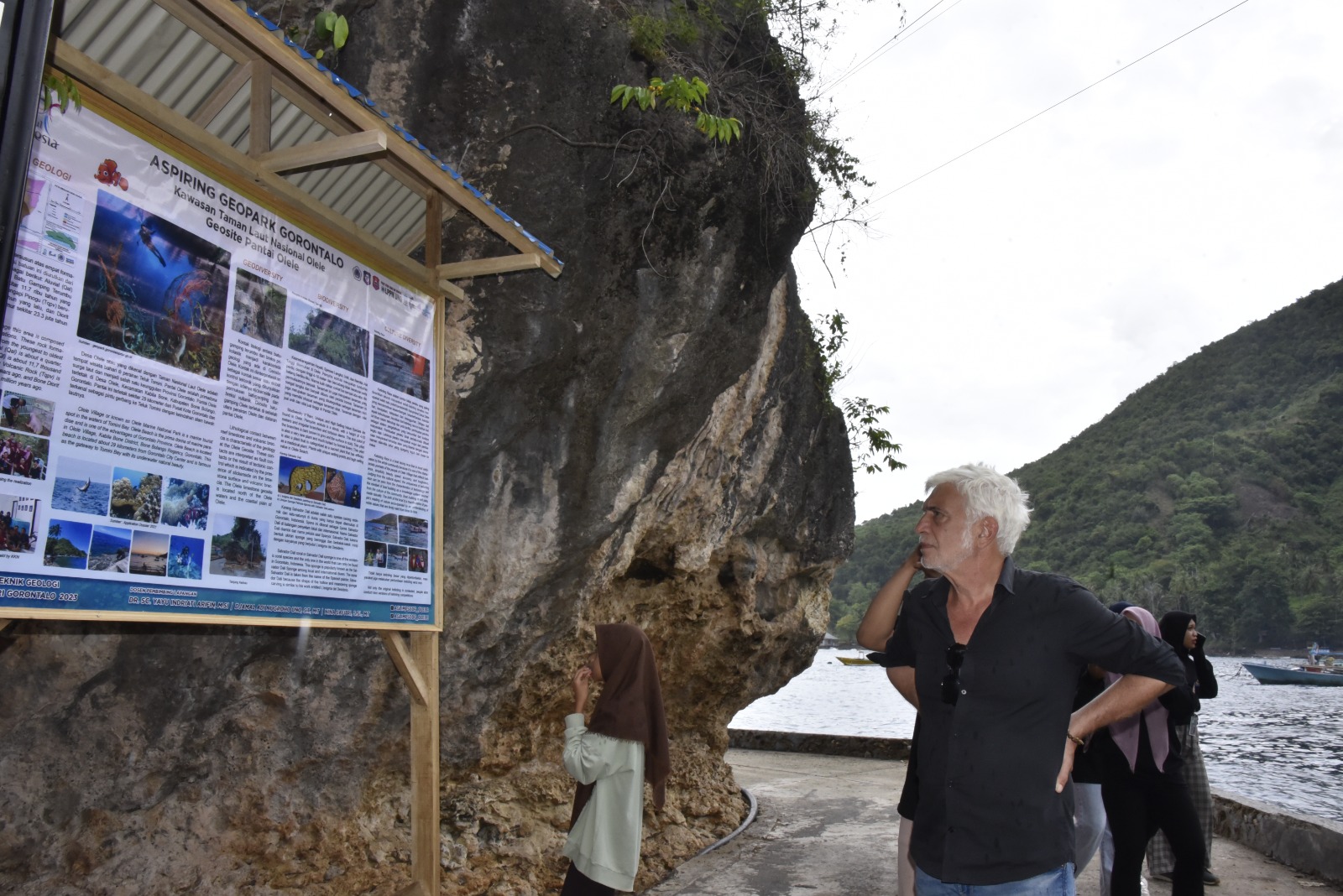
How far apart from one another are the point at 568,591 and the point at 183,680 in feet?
7.36

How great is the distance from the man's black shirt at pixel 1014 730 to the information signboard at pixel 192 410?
236 cm

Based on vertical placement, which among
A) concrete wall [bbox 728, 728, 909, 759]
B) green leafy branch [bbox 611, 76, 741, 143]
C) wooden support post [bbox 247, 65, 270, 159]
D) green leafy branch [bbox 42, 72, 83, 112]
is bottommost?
concrete wall [bbox 728, 728, 909, 759]

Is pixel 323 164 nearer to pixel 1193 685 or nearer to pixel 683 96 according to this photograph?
pixel 683 96

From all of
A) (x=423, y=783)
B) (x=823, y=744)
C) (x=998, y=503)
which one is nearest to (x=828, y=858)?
(x=423, y=783)

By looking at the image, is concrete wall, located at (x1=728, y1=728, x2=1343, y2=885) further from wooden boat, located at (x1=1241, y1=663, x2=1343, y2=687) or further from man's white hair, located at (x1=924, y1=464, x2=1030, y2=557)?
wooden boat, located at (x1=1241, y1=663, x2=1343, y2=687)

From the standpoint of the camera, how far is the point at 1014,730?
2.47 meters

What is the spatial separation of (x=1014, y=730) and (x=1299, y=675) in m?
73.9

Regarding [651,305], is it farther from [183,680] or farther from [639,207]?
[183,680]

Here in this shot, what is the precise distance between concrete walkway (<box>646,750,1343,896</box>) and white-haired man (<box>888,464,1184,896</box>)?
3880mm

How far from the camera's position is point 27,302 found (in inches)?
108

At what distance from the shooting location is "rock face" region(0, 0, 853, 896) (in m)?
3.91

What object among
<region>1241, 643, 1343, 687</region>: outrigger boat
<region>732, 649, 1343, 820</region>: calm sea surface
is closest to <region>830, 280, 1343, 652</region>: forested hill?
<region>1241, 643, 1343, 687</region>: outrigger boat

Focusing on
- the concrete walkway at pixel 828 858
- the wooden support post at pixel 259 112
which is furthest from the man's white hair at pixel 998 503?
the concrete walkway at pixel 828 858

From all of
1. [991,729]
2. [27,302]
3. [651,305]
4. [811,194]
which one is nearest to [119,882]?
[27,302]
